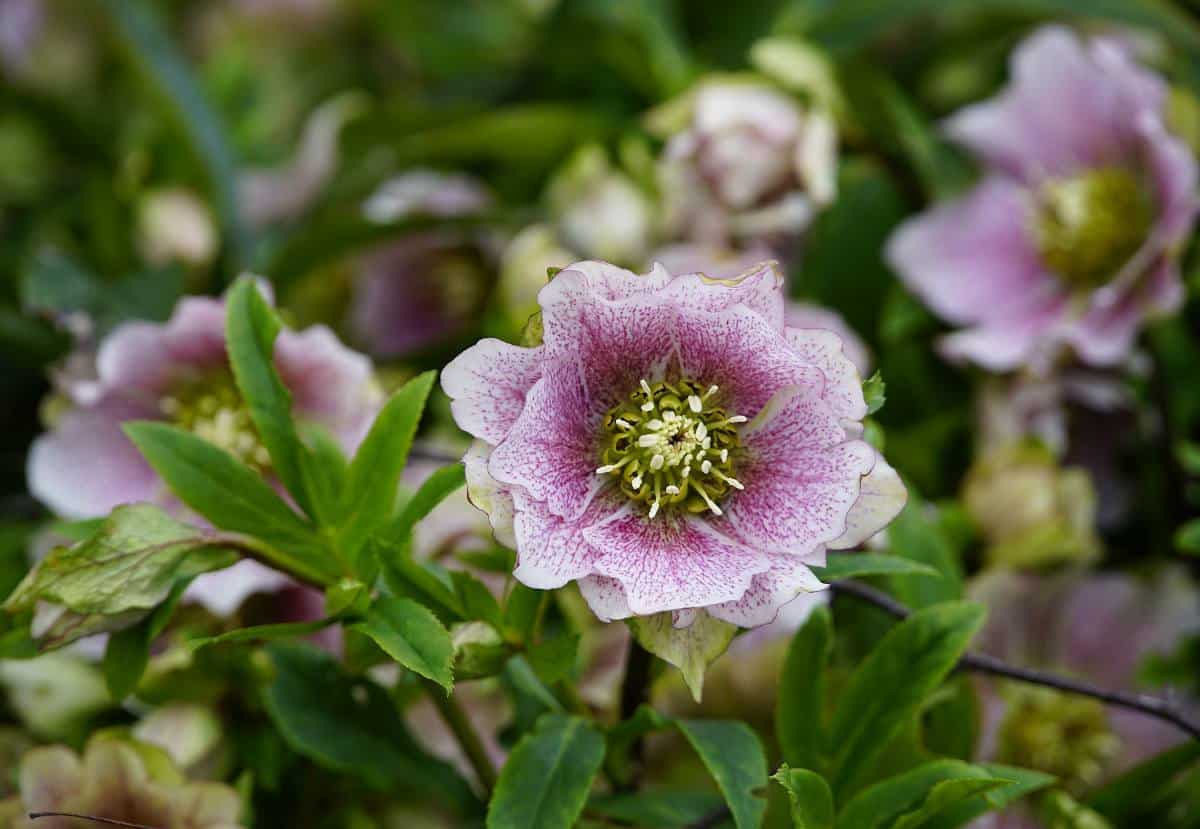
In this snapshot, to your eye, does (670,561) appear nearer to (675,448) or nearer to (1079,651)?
(675,448)

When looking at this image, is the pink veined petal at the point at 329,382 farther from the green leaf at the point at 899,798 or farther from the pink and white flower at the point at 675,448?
the green leaf at the point at 899,798

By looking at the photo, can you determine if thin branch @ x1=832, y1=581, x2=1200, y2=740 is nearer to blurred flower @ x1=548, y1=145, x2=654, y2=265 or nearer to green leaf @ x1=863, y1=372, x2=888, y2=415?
green leaf @ x1=863, y1=372, x2=888, y2=415

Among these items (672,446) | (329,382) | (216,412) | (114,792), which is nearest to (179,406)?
(216,412)

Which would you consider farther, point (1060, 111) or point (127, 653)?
point (1060, 111)

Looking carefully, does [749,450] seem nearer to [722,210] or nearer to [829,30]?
[722,210]

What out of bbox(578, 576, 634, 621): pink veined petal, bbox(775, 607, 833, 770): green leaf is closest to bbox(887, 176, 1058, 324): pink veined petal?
bbox(775, 607, 833, 770): green leaf
